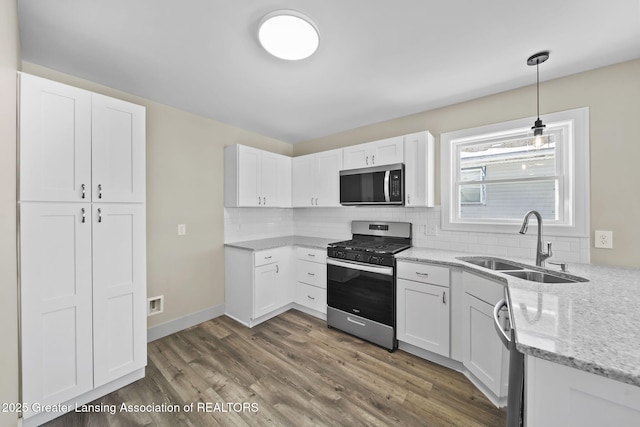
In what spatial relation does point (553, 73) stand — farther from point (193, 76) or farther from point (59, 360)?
point (59, 360)

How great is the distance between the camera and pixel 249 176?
Answer: 126 inches

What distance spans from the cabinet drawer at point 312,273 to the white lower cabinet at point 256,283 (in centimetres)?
14

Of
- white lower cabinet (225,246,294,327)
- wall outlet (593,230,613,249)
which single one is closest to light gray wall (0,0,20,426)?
white lower cabinet (225,246,294,327)

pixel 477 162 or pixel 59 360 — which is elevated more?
pixel 477 162

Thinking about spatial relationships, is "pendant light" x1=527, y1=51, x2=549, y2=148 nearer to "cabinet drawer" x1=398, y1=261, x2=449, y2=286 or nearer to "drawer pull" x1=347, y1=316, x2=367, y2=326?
"cabinet drawer" x1=398, y1=261, x2=449, y2=286

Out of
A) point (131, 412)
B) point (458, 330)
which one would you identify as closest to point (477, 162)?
point (458, 330)

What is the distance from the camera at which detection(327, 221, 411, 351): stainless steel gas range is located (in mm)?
2408

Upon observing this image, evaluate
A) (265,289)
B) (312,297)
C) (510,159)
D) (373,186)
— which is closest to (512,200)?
(510,159)

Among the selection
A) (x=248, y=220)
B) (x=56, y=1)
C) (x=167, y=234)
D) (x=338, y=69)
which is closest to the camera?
(x=56, y=1)

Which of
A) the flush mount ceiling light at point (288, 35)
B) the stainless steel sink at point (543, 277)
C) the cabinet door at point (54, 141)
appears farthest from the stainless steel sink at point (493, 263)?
the cabinet door at point (54, 141)

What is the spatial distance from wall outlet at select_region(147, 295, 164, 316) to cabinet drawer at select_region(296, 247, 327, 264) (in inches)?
62.5

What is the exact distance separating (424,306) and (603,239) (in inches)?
58.2

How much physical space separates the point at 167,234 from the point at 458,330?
9.81 ft

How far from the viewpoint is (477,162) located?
103 inches
